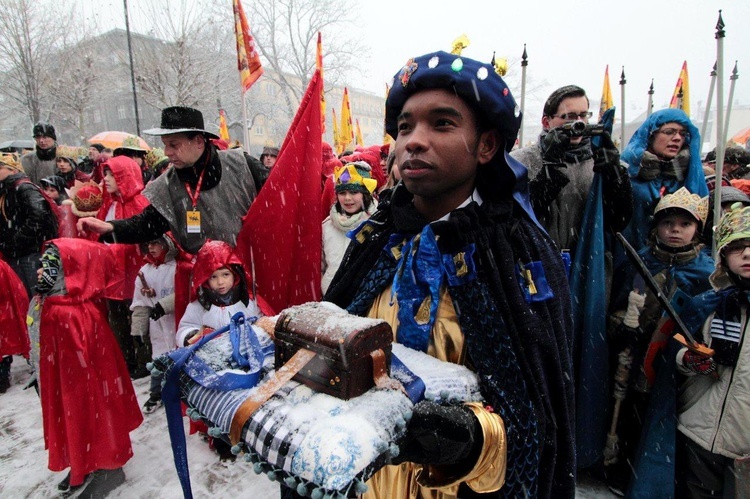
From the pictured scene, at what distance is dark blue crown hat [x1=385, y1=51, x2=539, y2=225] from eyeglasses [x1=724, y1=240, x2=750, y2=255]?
182 cm

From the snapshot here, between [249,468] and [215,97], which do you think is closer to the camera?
[249,468]

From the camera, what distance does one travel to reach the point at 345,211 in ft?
12.4

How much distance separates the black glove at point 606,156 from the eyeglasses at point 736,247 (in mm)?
747

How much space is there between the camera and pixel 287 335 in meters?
1.11

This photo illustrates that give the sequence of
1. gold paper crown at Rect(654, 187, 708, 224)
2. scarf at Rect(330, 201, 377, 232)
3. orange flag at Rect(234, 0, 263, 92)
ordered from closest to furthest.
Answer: gold paper crown at Rect(654, 187, 708, 224) → scarf at Rect(330, 201, 377, 232) → orange flag at Rect(234, 0, 263, 92)

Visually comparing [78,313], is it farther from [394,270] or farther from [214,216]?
[394,270]

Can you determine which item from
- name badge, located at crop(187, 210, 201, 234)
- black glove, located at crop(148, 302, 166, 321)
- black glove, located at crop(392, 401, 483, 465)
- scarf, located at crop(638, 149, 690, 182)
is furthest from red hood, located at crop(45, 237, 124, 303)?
scarf, located at crop(638, 149, 690, 182)

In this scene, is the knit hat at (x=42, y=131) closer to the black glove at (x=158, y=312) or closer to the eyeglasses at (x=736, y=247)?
the black glove at (x=158, y=312)

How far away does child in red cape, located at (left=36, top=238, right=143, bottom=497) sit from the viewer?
3.02 meters

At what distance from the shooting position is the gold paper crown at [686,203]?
2684 mm

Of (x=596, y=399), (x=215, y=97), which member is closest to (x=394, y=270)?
(x=596, y=399)

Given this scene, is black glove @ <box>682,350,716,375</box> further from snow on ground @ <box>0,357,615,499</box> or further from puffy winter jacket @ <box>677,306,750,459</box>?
snow on ground @ <box>0,357,615,499</box>

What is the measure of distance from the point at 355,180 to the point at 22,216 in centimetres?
391

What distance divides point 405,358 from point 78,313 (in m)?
2.92
